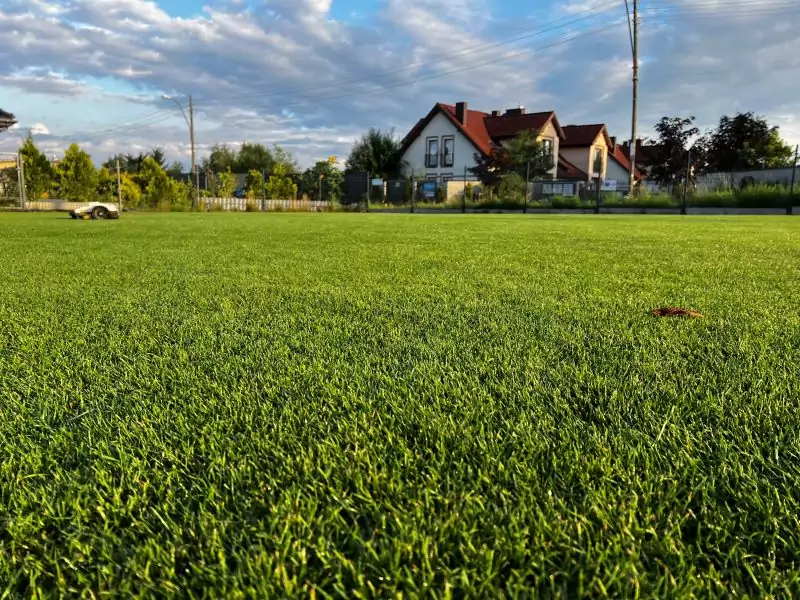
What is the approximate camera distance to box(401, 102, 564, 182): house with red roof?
33.1 m

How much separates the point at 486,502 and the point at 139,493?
0.60 metres

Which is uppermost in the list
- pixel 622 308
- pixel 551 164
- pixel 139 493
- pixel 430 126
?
pixel 430 126

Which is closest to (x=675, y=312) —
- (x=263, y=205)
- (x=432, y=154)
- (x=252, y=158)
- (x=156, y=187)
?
(x=263, y=205)

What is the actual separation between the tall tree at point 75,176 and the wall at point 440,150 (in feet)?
Answer: 63.2

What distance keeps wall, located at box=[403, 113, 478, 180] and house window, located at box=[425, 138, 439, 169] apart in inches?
8.3

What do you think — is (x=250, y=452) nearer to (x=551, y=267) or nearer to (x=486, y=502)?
(x=486, y=502)

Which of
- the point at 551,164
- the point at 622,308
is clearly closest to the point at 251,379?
the point at 622,308

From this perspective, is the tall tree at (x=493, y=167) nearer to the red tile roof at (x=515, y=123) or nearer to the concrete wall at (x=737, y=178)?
the red tile roof at (x=515, y=123)

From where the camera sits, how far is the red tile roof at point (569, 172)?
34.2 m

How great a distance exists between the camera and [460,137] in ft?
110

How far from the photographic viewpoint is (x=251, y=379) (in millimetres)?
Result: 1429

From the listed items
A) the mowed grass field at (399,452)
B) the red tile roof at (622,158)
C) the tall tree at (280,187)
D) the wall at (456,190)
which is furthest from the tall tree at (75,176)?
the red tile roof at (622,158)

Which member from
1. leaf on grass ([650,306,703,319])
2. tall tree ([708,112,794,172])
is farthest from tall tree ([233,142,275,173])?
leaf on grass ([650,306,703,319])

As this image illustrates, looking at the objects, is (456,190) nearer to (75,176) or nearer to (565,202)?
(565,202)
